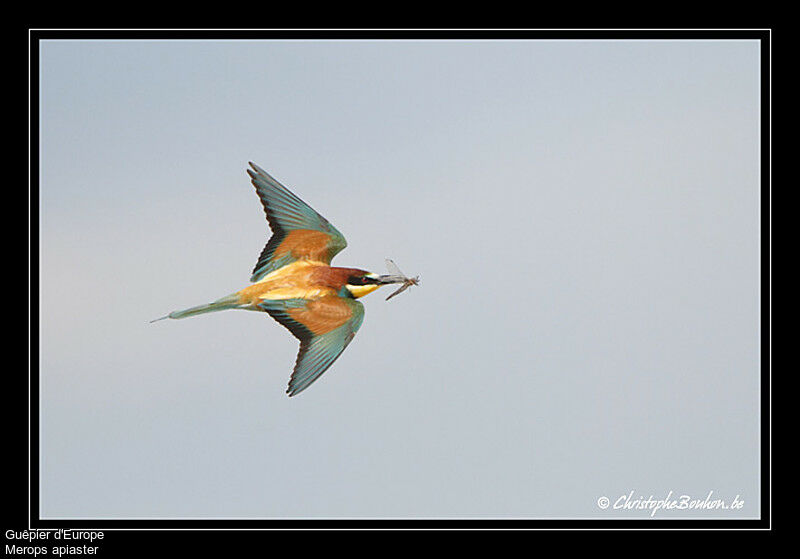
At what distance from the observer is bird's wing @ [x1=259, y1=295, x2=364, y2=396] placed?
14.0 feet

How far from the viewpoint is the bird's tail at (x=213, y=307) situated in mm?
4137

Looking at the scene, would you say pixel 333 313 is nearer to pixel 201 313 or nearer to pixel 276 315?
pixel 276 315

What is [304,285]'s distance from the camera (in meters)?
4.31

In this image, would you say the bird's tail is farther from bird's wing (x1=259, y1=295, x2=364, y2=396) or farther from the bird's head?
the bird's head

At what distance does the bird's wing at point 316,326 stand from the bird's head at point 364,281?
62 millimetres

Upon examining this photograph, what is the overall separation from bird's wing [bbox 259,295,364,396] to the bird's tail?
12 cm

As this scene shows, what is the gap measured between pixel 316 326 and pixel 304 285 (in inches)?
7.7

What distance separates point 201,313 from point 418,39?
159 cm

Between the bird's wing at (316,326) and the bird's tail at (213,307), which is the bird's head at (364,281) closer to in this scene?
the bird's wing at (316,326)

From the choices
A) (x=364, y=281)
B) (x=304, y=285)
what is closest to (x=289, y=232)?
(x=304, y=285)

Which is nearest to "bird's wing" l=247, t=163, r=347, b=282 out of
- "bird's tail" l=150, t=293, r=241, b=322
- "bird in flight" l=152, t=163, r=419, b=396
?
"bird in flight" l=152, t=163, r=419, b=396
